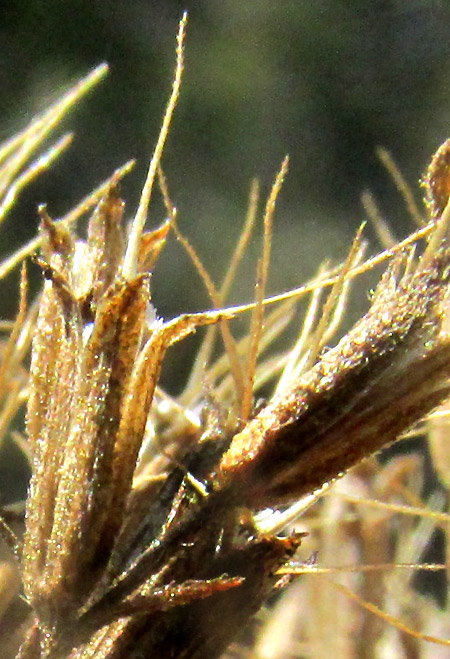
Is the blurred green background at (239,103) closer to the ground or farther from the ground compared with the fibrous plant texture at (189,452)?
farther from the ground

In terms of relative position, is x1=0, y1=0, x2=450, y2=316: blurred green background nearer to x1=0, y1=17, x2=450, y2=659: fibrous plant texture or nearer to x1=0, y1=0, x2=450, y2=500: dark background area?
x1=0, y1=0, x2=450, y2=500: dark background area

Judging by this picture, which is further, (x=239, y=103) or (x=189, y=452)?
(x=239, y=103)

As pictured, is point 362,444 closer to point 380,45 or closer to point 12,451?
point 12,451

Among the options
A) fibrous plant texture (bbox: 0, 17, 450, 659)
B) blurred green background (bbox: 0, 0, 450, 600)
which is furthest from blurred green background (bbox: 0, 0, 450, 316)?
fibrous plant texture (bbox: 0, 17, 450, 659)

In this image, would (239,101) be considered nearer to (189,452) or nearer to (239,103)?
(239,103)

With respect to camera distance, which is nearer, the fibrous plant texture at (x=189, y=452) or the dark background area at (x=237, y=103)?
the fibrous plant texture at (x=189, y=452)

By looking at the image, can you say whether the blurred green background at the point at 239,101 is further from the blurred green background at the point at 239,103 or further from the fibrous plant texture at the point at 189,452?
the fibrous plant texture at the point at 189,452

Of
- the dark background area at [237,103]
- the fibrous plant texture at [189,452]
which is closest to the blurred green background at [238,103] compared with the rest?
the dark background area at [237,103]

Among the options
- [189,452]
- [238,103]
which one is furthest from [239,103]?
[189,452]
